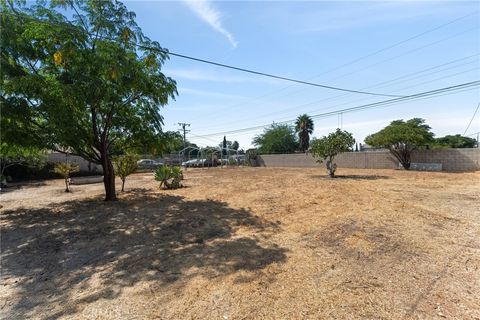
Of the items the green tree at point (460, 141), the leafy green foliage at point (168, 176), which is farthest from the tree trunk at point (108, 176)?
the green tree at point (460, 141)

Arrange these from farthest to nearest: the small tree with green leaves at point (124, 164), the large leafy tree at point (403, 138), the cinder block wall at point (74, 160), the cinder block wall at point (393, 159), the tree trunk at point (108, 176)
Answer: the cinder block wall at point (74, 160)
the large leafy tree at point (403, 138)
the cinder block wall at point (393, 159)
the small tree with green leaves at point (124, 164)
the tree trunk at point (108, 176)

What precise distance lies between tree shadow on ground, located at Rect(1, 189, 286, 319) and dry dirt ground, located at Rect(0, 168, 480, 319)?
0.02 metres

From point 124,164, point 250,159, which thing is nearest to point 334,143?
point 124,164

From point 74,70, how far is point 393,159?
2129 cm

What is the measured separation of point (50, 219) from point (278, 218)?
5358 millimetres

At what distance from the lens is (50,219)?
7355 mm

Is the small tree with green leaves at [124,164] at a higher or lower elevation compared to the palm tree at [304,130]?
lower

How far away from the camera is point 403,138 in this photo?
19.4 metres

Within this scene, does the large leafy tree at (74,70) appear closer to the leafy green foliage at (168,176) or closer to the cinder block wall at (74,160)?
the leafy green foliage at (168,176)

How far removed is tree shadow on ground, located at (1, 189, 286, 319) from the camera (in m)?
3.70

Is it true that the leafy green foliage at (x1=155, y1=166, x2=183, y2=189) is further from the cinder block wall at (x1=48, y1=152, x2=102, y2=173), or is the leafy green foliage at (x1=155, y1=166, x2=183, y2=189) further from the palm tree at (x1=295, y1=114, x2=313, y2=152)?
the palm tree at (x1=295, y1=114, x2=313, y2=152)

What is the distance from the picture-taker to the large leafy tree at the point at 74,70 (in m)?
6.31

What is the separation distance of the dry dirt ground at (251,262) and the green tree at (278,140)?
35.2 m

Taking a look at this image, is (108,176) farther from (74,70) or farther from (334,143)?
(334,143)
